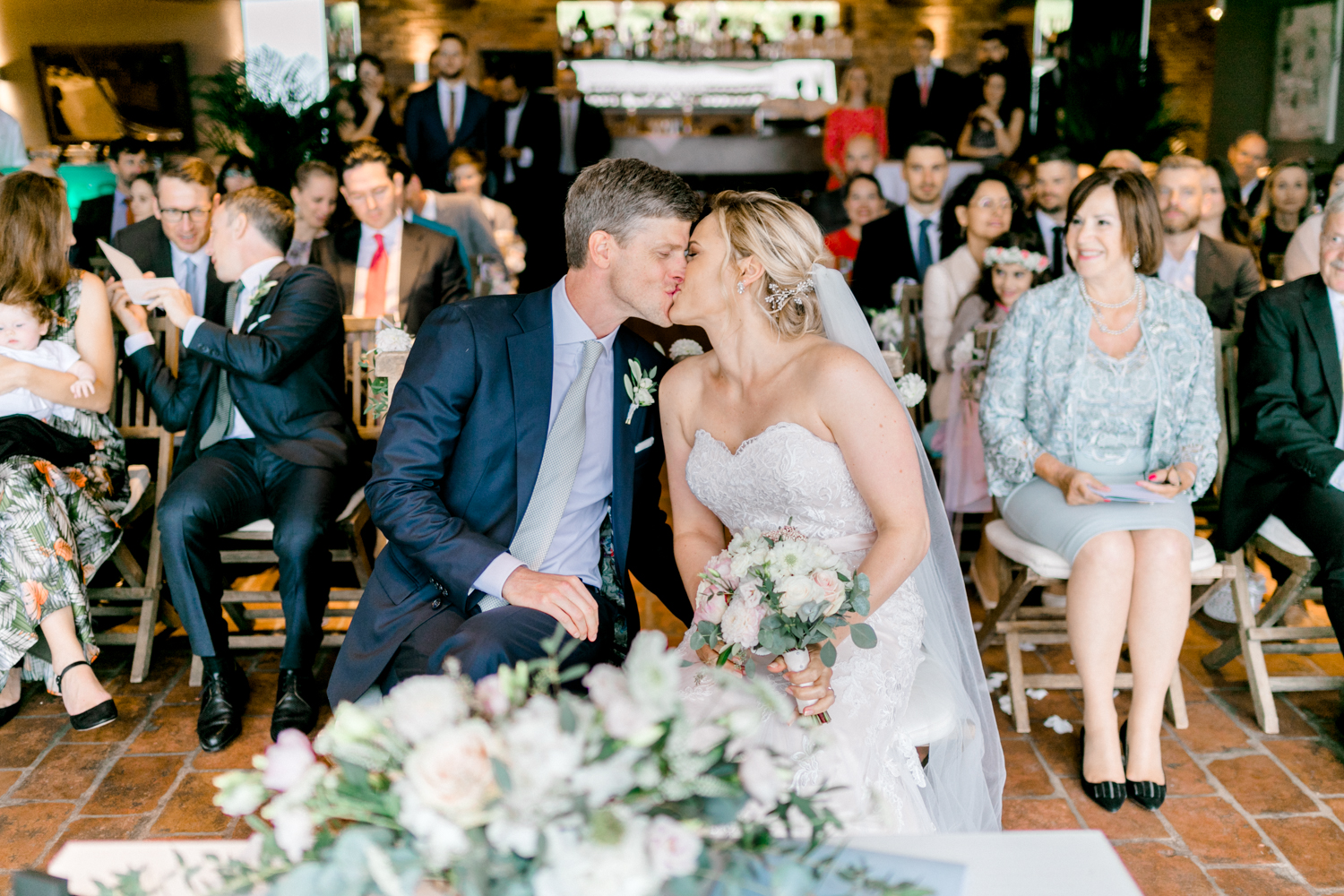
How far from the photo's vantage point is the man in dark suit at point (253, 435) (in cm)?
309

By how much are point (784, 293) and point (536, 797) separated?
1585 mm

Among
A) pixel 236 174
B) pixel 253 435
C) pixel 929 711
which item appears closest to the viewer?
pixel 929 711

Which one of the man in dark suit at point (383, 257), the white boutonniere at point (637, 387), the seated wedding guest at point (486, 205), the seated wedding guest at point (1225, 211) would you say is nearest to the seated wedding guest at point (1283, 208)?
the seated wedding guest at point (1225, 211)

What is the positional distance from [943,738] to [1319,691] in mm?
1887

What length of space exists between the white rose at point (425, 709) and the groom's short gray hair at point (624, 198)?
142 centimetres

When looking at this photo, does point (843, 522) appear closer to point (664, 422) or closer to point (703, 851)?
point (664, 422)

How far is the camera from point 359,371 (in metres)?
3.77

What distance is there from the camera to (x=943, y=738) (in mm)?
2201

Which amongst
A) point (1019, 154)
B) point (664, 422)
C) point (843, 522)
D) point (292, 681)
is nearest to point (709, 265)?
point (664, 422)

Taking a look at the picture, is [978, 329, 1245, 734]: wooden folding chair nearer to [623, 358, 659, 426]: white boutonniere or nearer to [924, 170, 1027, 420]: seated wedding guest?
[924, 170, 1027, 420]: seated wedding guest

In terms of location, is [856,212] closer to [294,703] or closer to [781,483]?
[781,483]

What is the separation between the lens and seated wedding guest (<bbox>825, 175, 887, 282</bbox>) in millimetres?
A: 5746

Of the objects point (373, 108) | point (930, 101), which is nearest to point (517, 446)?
point (373, 108)

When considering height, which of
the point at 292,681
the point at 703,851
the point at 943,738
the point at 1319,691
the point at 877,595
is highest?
the point at 703,851
